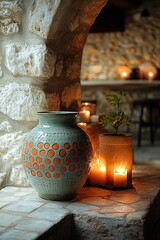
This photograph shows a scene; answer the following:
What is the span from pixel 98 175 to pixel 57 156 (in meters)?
0.51

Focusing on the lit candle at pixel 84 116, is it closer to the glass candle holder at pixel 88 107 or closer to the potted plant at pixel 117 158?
the glass candle holder at pixel 88 107

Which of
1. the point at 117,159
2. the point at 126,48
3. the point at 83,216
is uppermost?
the point at 126,48

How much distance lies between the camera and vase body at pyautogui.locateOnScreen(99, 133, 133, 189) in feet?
7.80

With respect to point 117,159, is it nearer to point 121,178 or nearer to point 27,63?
point 121,178

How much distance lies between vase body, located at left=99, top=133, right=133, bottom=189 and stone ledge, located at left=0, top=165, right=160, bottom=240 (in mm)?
104

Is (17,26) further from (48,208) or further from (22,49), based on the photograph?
(48,208)

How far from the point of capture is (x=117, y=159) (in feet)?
7.84

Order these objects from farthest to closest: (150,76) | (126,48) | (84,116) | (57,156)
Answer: (126,48) < (150,76) < (84,116) < (57,156)

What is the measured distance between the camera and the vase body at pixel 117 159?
7.80 feet

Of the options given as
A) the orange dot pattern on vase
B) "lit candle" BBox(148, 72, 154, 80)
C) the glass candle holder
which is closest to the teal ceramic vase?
the orange dot pattern on vase

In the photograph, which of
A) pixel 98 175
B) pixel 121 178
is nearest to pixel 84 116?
pixel 98 175

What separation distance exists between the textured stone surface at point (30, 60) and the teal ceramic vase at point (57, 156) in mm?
357

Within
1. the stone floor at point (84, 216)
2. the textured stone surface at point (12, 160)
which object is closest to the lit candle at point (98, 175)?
the stone floor at point (84, 216)

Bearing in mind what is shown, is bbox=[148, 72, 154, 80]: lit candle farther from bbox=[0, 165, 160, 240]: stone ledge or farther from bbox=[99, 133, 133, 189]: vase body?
bbox=[0, 165, 160, 240]: stone ledge
